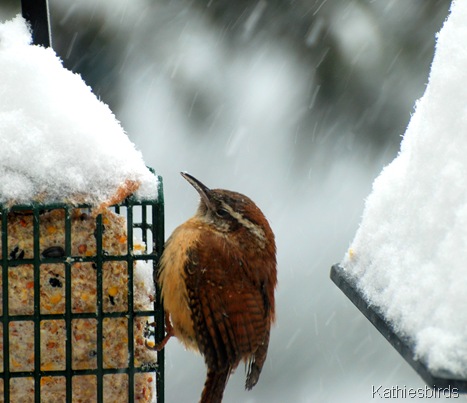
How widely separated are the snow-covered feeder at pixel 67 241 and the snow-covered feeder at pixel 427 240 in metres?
0.81

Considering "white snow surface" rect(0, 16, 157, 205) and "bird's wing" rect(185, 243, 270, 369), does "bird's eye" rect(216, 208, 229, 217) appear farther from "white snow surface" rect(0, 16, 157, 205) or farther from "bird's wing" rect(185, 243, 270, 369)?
"white snow surface" rect(0, 16, 157, 205)

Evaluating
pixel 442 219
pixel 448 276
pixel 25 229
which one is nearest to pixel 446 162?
pixel 442 219

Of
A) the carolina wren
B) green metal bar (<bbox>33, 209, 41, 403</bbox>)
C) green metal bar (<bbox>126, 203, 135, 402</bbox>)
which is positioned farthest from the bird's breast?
green metal bar (<bbox>33, 209, 41, 403</bbox>)

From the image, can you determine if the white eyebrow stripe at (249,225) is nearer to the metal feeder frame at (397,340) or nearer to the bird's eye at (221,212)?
the bird's eye at (221,212)

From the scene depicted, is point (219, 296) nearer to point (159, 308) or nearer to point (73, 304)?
point (159, 308)

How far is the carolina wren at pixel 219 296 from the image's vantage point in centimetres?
332

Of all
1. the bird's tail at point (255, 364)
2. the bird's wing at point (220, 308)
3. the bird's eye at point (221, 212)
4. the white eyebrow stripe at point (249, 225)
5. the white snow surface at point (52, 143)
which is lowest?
the bird's tail at point (255, 364)

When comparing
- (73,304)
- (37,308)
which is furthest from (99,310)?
(37,308)

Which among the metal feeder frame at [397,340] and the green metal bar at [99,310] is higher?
the metal feeder frame at [397,340]

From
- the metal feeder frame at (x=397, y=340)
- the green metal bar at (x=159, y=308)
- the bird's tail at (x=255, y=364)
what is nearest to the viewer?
the metal feeder frame at (x=397, y=340)

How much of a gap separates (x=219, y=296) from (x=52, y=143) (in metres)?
0.89

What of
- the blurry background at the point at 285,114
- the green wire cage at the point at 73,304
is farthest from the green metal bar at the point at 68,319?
the blurry background at the point at 285,114

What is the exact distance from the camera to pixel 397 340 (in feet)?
7.42

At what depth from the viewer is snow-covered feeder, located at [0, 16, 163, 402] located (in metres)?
2.99
